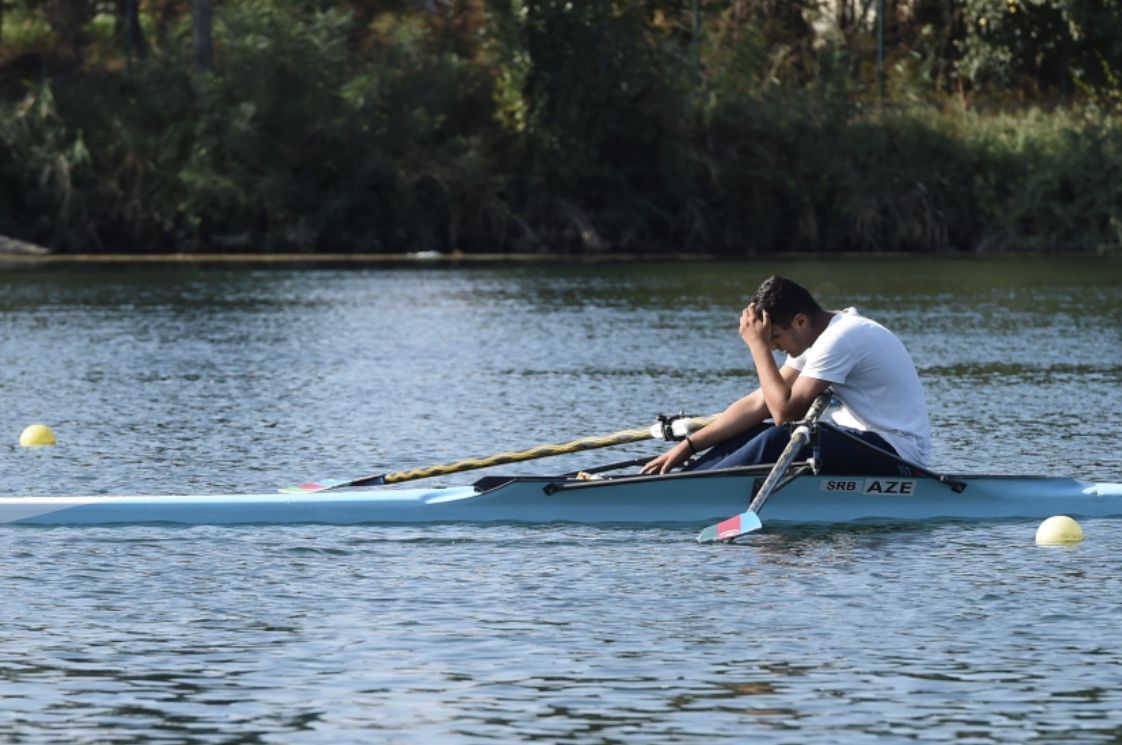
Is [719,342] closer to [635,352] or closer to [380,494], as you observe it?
[635,352]

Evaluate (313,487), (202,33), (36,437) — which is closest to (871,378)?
(313,487)

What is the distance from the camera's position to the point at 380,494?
13.3 metres

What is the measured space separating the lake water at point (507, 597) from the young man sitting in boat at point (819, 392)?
0.48 metres

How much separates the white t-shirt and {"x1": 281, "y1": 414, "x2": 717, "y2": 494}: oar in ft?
2.41

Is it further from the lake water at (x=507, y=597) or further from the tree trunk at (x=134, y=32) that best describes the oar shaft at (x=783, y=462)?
the tree trunk at (x=134, y=32)

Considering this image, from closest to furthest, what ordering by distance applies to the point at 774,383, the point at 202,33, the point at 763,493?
the point at 763,493
the point at 774,383
the point at 202,33

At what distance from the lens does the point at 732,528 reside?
491 inches

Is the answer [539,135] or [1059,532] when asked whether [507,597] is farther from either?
[539,135]

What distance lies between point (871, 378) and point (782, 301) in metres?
0.75

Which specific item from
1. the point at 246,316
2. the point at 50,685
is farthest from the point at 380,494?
the point at 246,316

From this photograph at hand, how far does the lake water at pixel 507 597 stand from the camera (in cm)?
865

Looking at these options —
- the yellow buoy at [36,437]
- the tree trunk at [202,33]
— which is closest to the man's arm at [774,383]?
the yellow buoy at [36,437]

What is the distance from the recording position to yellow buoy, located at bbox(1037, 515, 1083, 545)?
12555 mm

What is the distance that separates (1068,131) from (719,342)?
33.4m
